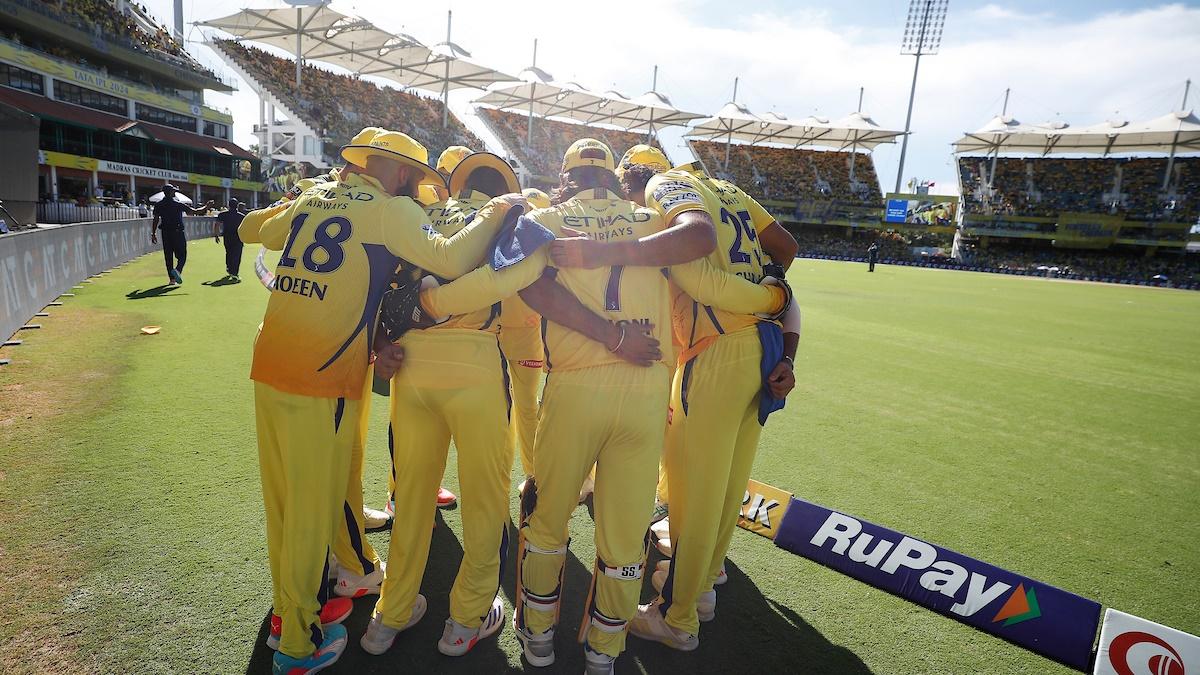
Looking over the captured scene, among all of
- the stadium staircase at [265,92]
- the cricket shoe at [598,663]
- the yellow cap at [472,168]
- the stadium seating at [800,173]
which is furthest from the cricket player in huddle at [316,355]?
the stadium seating at [800,173]

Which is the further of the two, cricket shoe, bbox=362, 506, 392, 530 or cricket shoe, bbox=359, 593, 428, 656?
cricket shoe, bbox=362, 506, 392, 530

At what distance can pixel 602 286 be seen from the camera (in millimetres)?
2527

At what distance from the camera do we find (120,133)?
104 feet

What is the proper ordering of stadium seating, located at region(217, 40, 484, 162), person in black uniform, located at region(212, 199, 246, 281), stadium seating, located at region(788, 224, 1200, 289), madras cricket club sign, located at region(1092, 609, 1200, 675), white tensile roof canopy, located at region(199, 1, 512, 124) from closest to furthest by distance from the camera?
madras cricket club sign, located at region(1092, 609, 1200, 675), person in black uniform, located at region(212, 199, 246, 281), white tensile roof canopy, located at region(199, 1, 512, 124), stadium seating, located at region(217, 40, 484, 162), stadium seating, located at region(788, 224, 1200, 289)

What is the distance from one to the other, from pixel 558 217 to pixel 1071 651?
310 centimetres

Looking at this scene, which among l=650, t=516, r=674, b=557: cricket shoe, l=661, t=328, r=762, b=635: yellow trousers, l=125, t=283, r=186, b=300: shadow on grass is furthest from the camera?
l=125, t=283, r=186, b=300: shadow on grass

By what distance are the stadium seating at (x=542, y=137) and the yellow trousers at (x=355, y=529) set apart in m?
50.7

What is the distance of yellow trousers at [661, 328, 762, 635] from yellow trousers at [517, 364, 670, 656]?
1.00 ft

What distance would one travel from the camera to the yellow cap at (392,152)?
2.62 metres

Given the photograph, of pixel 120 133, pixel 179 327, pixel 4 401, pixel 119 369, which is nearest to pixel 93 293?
pixel 179 327

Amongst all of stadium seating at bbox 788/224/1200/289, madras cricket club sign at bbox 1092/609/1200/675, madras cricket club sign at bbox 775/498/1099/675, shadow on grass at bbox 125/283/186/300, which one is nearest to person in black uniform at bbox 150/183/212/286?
shadow on grass at bbox 125/283/186/300

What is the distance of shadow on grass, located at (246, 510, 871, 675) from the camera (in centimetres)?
259

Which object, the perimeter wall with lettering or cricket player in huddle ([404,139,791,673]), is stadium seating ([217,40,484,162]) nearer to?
the perimeter wall with lettering

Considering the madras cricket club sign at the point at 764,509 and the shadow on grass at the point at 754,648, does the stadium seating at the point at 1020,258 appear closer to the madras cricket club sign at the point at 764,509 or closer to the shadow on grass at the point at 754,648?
the madras cricket club sign at the point at 764,509
